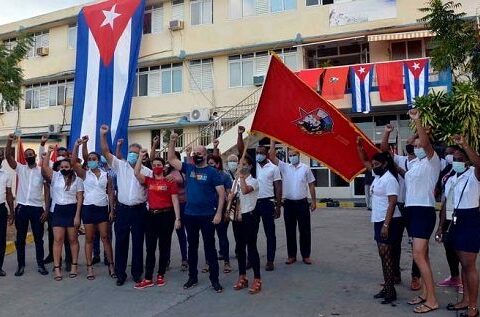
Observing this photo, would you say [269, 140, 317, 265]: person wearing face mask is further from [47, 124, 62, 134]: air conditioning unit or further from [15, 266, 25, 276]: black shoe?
[47, 124, 62, 134]: air conditioning unit

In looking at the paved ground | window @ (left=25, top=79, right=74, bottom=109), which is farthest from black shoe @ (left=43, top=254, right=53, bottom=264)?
window @ (left=25, top=79, right=74, bottom=109)

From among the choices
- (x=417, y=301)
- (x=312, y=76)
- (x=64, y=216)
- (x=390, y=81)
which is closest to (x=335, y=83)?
(x=312, y=76)

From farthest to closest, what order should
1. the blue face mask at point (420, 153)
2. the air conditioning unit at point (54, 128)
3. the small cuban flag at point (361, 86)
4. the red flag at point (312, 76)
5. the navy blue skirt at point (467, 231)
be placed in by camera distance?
the air conditioning unit at point (54, 128), the red flag at point (312, 76), the small cuban flag at point (361, 86), the blue face mask at point (420, 153), the navy blue skirt at point (467, 231)

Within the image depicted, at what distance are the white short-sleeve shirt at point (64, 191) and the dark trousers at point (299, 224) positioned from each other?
10.2 ft

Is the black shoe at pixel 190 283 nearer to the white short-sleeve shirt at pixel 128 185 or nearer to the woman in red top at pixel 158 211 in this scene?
the woman in red top at pixel 158 211

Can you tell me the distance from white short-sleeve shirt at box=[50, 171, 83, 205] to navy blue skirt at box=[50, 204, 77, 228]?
7 centimetres

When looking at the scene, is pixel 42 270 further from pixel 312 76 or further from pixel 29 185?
pixel 312 76

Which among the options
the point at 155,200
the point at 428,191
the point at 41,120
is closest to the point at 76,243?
the point at 155,200

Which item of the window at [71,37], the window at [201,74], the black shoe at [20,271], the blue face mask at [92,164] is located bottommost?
the black shoe at [20,271]

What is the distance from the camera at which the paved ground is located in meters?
5.50

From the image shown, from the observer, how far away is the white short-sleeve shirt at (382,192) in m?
5.52

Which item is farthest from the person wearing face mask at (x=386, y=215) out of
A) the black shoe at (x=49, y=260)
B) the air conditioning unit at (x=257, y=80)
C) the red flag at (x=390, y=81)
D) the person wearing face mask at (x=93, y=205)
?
the air conditioning unit at (x=257, y=80)

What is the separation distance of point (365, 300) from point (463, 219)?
144 centimetres

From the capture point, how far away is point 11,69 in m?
13.4
